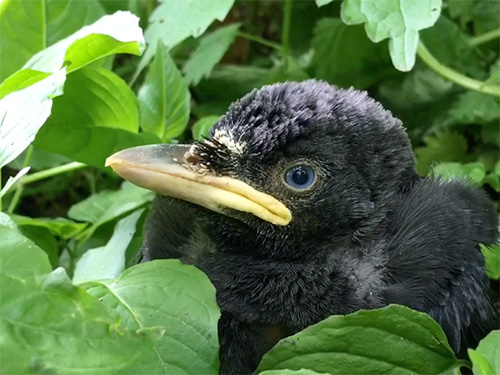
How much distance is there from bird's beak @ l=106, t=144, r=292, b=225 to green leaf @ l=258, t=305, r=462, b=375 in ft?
0.52

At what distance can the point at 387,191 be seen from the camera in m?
0.93

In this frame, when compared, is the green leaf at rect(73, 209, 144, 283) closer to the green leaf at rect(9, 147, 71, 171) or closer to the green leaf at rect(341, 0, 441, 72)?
the green leaf at rect(9, 147, 71, 171)

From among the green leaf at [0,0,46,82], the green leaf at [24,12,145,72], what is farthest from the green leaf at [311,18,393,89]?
the green leaf at [24,12,145,72]

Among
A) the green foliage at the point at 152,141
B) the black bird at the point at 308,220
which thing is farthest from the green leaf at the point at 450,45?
the black bird at the point at 308,220

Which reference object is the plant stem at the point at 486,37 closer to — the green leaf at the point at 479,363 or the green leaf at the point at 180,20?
the green leaf at the point at 180,20

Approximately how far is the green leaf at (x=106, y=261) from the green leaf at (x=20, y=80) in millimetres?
240

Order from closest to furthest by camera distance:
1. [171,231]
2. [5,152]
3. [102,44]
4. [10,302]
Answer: [10,302]
[5,152]
[102,44]
[171,231]

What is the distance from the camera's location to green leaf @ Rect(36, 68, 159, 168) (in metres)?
1.05

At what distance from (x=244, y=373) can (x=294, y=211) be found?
0.21 metres

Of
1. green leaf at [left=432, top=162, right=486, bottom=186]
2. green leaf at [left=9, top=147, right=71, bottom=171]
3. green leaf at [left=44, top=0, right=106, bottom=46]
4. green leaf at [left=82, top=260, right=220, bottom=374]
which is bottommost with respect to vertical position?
green leaf at [left=432, top=162, right=486, bottom=186]

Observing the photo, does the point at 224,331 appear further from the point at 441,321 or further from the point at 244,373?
the point at 441,321

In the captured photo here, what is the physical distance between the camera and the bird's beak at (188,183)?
83 centimetres

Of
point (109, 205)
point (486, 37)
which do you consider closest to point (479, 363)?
point (109, 205)

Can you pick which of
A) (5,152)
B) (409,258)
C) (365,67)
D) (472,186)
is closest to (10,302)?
(5,152)
